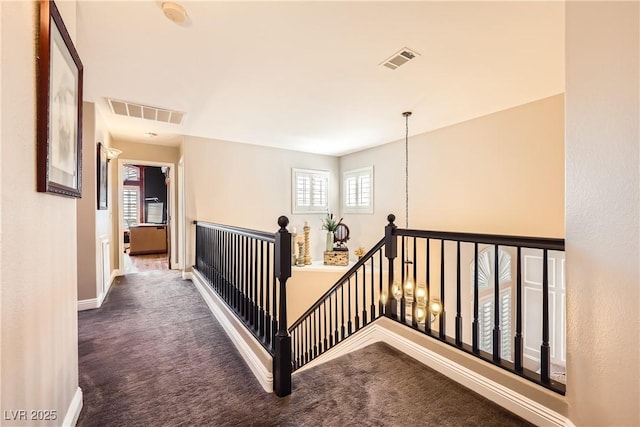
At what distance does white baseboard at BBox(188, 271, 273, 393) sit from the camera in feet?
5.83

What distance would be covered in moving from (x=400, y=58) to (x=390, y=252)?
A: 1.69 metres

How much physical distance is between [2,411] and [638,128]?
2145 millimetres

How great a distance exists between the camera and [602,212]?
1.05 meters

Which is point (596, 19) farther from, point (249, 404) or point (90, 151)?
point (90, 151)

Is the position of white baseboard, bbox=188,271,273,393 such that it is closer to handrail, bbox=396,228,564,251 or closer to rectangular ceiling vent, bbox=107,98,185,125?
handrail, bbox=396,228,564,251

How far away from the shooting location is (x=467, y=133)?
4.12 m

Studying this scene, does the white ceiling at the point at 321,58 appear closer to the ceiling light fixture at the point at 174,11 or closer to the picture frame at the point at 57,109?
the ceiling light fixture at the point at 174,11

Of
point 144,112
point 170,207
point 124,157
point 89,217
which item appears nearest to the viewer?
point 89,217

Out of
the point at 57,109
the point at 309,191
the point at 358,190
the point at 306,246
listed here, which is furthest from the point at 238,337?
the point at 358,190

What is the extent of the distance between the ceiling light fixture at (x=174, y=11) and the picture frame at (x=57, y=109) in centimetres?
69

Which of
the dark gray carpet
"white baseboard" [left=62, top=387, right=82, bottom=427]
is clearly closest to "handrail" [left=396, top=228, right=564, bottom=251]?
the dark gray carpet

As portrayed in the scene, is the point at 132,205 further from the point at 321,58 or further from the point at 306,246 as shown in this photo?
the point at 321,58

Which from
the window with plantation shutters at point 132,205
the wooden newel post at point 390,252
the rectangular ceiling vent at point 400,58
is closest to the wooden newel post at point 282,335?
the wooden newel post at point 390,252

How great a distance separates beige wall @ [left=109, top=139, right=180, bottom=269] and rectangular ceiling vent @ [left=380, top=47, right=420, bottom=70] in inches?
178
